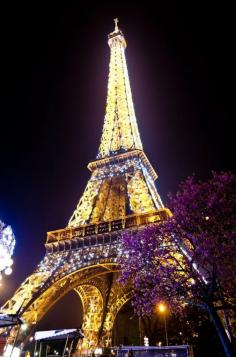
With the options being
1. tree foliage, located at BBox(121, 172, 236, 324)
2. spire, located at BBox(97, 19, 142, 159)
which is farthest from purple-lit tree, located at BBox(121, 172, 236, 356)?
spire, located at BBox(97, 19, 142, 159)

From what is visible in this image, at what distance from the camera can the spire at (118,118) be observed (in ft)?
111

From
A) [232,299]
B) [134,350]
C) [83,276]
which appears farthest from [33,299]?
[232,299]

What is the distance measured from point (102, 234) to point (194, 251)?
11436 millimetres

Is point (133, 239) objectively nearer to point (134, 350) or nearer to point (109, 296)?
point (134, 350)

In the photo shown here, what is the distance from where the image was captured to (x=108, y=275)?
2994 centimetres

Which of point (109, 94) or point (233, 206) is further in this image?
point (109, 94)

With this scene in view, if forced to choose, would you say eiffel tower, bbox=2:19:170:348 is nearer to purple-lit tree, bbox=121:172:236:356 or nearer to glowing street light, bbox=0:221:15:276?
glowing street light, bbox=0:221:15:276

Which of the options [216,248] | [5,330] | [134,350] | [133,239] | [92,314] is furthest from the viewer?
[92,314]

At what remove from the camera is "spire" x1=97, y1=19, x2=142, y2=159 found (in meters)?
33.8

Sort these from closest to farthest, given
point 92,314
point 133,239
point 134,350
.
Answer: point 134,350 < point 133,239 < point 92,314

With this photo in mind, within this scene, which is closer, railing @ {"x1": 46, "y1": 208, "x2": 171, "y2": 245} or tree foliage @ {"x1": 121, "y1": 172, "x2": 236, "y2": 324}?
tree foliage @ {"x1": 121, "y1": 172, "x2": 236, "y2": 324}

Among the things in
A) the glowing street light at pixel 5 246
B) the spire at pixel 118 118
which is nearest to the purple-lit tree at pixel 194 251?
the glowing street light at pixel 5 246

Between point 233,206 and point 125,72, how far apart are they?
30108 mm

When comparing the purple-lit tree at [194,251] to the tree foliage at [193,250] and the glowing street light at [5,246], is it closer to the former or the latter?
the tree foliage at [193,250]
